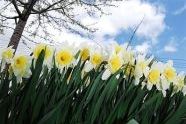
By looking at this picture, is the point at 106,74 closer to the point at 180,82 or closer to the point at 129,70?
the point at 129,70

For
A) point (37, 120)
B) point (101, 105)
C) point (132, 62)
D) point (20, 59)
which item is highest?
point (132, 62)

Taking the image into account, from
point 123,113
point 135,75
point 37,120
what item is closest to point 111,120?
point 123,113

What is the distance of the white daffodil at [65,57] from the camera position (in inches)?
69.2

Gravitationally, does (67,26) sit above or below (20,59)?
above

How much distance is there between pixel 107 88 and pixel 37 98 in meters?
0.26

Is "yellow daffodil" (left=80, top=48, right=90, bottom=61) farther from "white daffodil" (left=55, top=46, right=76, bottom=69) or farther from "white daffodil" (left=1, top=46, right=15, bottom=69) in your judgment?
"white daffodil" (left=1, top=46, right=15, bottom=69)

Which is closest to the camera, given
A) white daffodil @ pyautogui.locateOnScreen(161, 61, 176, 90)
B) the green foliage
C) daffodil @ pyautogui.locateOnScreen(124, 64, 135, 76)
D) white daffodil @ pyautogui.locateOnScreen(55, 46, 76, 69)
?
the green foliage

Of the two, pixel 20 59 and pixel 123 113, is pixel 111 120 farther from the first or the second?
pixel 20 59

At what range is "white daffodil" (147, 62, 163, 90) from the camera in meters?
1.89

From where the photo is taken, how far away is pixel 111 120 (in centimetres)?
148

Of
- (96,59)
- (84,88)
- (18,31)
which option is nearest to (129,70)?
(96,59)

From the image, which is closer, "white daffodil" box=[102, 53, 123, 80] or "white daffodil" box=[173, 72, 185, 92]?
"white daffodil" box=[102, 53, 123, 80]

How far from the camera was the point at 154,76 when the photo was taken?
6.30ft

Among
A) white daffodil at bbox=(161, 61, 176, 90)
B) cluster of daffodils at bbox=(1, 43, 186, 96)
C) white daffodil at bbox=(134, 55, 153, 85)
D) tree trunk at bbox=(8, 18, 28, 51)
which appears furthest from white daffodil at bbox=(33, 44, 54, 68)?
tree trunk at bbox=(8, 18, 28, 51)
